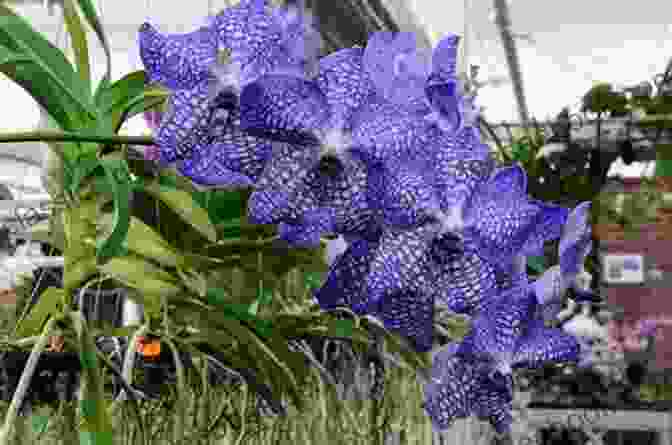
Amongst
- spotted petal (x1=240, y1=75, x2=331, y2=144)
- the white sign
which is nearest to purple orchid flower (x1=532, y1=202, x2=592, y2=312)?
spotted petal (x1=240, y1=75, x2=331, y2=144)

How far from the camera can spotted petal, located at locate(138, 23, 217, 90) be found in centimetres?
27

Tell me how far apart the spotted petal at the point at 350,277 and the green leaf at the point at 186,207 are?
0.08 metres

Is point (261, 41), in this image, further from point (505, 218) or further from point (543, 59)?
point (543, 59)

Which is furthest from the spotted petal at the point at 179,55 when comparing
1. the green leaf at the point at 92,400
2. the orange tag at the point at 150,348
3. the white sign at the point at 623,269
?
the white sign at the point at 623,269

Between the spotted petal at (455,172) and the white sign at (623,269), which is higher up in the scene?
the white sign at (623,269)

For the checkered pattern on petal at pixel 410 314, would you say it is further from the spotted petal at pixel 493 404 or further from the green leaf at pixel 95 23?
the green leaf at pixel 95 23

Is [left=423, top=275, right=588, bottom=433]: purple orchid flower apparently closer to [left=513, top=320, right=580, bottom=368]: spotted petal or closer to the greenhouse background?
[left=513, top=320, right=580, bottom=368]: spotted petal

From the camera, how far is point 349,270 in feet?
0.92

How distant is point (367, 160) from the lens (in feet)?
0.84

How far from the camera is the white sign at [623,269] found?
14.1 feet

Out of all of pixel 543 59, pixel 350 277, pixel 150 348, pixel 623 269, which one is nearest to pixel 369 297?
pixel 350 277

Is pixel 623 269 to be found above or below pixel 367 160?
above

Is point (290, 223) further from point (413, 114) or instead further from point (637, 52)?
point (637, 52)

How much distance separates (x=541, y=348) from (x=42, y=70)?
0.66 ft
